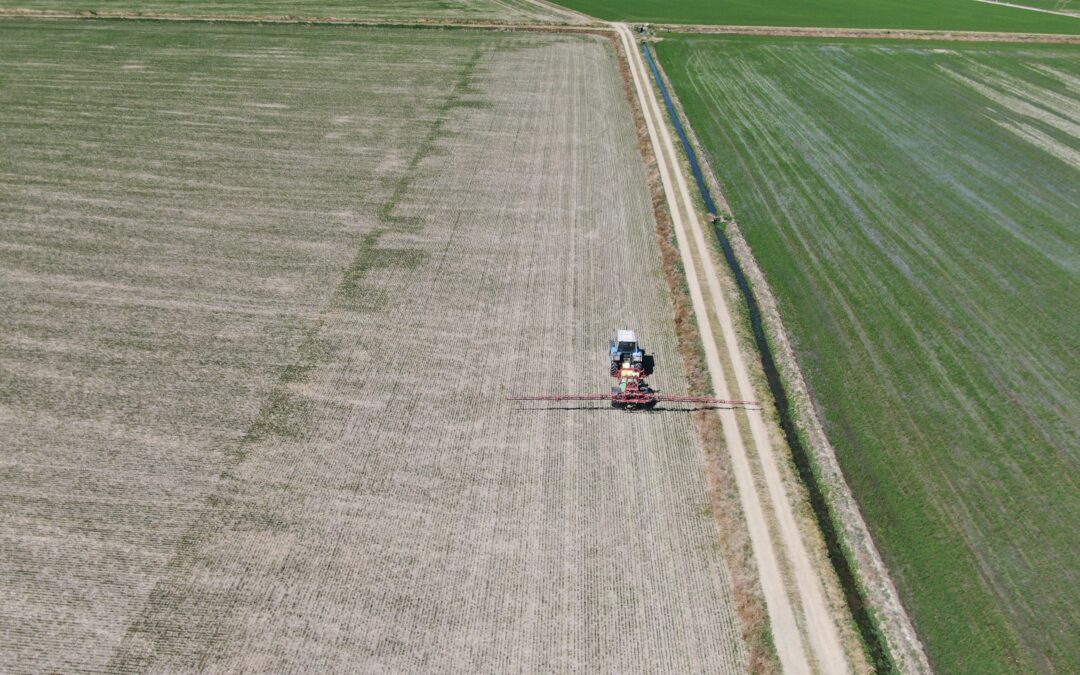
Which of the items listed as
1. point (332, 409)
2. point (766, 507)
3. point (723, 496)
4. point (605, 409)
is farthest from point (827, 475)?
point (332, 409)

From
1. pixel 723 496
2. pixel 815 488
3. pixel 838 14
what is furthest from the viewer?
pixel 838 14

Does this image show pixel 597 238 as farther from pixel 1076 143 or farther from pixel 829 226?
pixel 1076 143

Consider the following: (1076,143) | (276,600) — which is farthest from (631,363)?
(1076,143)

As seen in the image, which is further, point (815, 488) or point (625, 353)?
point (625, 353)

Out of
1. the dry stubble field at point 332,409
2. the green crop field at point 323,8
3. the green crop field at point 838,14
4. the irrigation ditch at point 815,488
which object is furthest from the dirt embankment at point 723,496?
the green crop field at point 323,8

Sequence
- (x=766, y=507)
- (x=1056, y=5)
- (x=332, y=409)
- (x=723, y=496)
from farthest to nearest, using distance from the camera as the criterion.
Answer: (x=1056, y=5) → (x=332, y=409) → (x=723, y=496) → (x=766, y=507)

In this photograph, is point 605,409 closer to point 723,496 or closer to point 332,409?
point 723,496

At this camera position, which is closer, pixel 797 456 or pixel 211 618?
pixel 211 618

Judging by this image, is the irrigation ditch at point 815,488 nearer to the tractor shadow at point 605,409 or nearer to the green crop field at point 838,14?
the tractor shadow at point 605,409

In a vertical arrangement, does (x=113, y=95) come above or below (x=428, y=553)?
above
